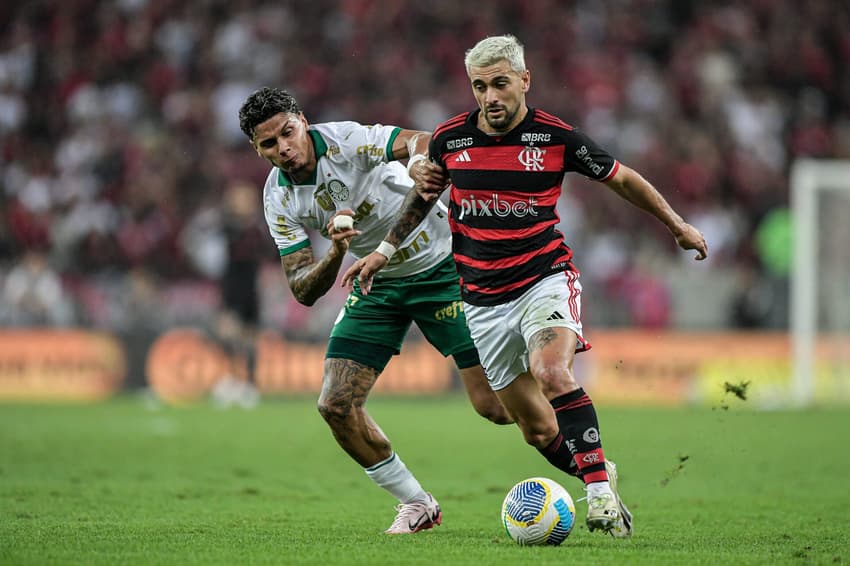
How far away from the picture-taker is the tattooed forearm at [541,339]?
21.1ft

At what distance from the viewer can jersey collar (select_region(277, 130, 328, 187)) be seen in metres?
7.30

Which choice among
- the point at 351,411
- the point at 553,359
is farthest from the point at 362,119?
the point at 553,359

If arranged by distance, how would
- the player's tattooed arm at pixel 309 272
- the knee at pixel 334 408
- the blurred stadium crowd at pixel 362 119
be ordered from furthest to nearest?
the blurred stadium crowd at pixel 362 119
the knee at pixel 334 408
the player's tattooed arm at pixel 309 272

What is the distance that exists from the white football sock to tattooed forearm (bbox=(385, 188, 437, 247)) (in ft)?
4.28

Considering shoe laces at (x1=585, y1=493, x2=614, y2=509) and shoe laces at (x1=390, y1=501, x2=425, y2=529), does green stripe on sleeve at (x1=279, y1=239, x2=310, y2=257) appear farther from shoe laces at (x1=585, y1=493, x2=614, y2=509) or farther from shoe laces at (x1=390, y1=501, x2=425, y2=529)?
shoe laces at (x1=585, y1=493, x2=614, y2=509)

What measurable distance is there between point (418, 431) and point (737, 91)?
11.9 meters

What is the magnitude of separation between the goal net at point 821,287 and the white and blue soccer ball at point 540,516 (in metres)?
12.2

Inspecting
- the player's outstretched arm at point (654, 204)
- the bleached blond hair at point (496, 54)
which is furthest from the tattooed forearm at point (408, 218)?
the player's outstretched arm at point (654, 204)

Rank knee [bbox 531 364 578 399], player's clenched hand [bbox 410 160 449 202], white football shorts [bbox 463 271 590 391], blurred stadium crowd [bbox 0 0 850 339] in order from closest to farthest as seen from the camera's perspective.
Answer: knee [bbox 531 364 578 399] < white football shorts [bbox 463 271 590 391] < player's clenched hand [bbox 410 160 449 202] < blurred stadium crowd [bbox 0 0 850 339]

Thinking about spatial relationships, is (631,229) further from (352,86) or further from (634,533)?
(634,533)

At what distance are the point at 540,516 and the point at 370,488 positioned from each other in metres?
3.40

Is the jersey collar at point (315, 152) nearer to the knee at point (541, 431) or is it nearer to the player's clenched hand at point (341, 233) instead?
the player's clenched hand at point (341, 233)

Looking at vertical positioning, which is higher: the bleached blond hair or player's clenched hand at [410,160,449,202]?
the bleached blond hair

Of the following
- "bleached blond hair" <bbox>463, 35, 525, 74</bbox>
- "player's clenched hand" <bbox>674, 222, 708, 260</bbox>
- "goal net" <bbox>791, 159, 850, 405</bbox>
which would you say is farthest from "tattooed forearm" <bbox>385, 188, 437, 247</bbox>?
"goal net" <bbox>791, 159, 850, 405</bbox>
